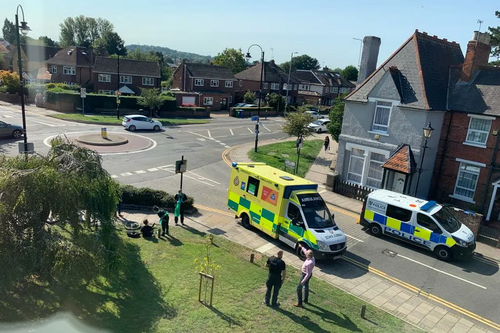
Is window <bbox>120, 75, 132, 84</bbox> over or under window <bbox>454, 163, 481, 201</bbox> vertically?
over

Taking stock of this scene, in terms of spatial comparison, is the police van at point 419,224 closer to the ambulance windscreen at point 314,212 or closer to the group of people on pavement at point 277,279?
the ambulance windscreen at point 314,212

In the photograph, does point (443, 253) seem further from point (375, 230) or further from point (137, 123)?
point (137, 123)

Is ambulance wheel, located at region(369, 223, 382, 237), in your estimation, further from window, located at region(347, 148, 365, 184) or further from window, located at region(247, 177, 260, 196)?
window, located at region(347, 148, 365, 184)

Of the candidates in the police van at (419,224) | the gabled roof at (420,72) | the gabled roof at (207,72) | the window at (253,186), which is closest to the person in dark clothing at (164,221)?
the window at (253,186)

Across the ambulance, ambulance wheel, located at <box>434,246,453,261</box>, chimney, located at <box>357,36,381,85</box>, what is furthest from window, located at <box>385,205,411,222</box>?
chimney, located at <box>357,36,381,85</box>

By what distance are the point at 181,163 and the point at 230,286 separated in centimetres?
762

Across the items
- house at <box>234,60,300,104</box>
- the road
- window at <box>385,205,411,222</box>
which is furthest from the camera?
house at <box>234,60,300,104</box>

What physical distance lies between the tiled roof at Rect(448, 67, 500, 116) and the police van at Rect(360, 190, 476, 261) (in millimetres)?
7371

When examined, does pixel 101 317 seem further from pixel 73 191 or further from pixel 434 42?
pixel 434 42

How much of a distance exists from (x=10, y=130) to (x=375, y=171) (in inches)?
1105

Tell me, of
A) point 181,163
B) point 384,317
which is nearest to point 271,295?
point 384,317

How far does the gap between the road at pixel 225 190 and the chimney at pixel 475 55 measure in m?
11.2

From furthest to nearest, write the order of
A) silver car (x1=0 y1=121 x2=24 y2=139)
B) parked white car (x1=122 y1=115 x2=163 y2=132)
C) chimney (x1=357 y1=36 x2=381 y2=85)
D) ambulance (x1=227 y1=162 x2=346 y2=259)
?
1. parked white car (x1=122 y1=115 x2=163 y2=132)
2. silver car (x1=0 y1=121 x2=24 y2=139)
3. chimney (x1=357 y1=36 x2=381 y2=85)
4. ambulance (x1=227 y1=162 x2=346 y2=259)

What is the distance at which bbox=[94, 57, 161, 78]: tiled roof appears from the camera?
6006cm
